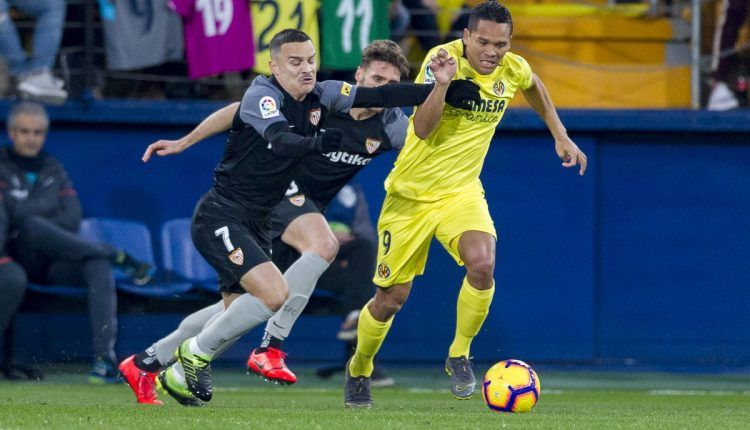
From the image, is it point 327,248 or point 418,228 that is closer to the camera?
point 418,228

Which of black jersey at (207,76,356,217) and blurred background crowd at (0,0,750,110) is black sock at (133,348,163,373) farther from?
blurred background crowd at (0,0,750,110)

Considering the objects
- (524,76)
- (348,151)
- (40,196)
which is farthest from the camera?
(40,196)

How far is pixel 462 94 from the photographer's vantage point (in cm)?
749

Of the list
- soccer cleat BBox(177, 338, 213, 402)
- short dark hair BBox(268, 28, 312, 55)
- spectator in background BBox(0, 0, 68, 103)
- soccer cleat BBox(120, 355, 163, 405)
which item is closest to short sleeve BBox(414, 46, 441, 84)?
short dark hair BBox(268, 28, 312, 55)

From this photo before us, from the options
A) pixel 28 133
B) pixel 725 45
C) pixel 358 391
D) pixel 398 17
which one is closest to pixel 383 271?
pixel 358 391

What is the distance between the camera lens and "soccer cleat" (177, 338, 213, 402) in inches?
275

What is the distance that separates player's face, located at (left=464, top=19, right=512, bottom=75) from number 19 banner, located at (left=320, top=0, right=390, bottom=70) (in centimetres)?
305

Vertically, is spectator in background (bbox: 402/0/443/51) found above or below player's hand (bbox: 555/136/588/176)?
above

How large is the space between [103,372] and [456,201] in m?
3.15

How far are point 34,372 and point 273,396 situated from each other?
190 centimetres

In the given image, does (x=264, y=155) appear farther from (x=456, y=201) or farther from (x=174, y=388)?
(x=174, y=388)

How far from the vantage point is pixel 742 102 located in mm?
11344

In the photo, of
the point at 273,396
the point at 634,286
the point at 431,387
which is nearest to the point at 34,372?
the point at 273,396

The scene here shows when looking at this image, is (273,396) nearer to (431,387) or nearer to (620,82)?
(431,387)
